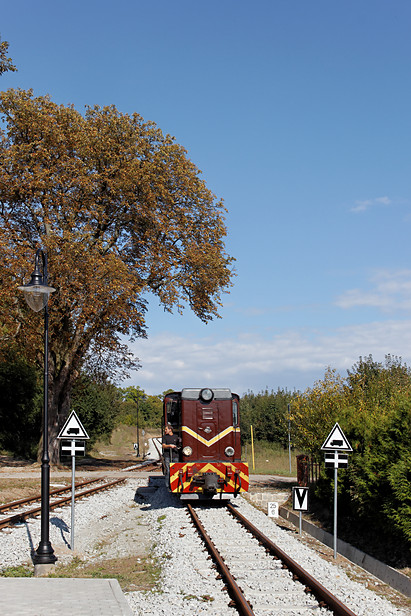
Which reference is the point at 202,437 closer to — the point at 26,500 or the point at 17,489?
the point at 26,500

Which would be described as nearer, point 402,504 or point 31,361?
point 402,504

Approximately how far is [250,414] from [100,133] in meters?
40.6

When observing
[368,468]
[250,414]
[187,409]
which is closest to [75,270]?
[187,409]

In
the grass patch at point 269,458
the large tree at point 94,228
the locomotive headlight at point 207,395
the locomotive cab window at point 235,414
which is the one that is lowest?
the grass patch at point 269,458

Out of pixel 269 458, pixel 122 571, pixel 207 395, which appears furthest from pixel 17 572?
pixel 269 458

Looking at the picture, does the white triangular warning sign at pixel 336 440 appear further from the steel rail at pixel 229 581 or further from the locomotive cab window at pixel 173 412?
the locomotive cab window at pixel 173 412

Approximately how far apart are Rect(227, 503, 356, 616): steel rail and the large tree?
627 inches

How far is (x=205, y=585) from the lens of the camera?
916 centimetres

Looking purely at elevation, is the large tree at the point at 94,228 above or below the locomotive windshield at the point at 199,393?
above

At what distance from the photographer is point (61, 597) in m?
7.99

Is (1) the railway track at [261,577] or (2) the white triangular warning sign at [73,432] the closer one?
(1) the railway track at [261,577]

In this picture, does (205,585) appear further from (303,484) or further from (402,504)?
(303,484)

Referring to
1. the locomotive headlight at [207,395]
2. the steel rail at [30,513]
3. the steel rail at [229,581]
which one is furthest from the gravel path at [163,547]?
the locomotive headlight at [207,395]

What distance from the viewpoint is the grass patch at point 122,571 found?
9.79 meters
